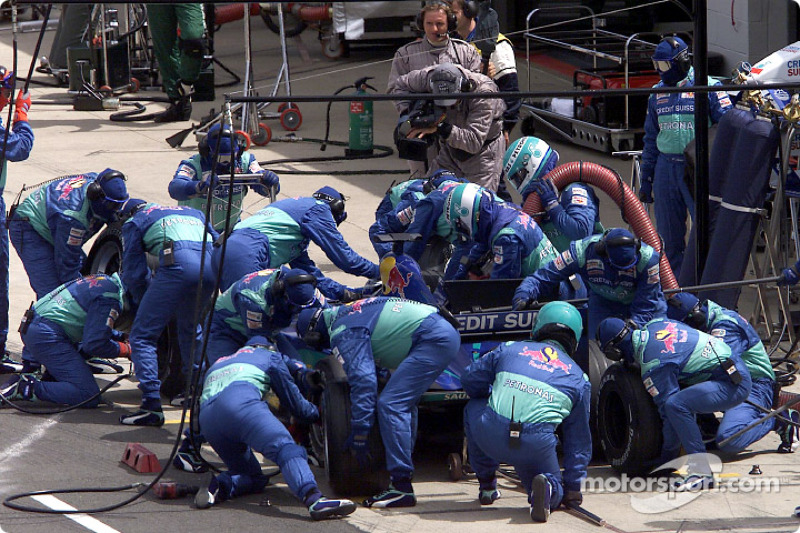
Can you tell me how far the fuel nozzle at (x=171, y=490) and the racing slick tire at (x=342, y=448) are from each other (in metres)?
0.89

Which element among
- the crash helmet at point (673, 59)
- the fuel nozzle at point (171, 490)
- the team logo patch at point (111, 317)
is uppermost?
the crash helmet at point (673, 59)

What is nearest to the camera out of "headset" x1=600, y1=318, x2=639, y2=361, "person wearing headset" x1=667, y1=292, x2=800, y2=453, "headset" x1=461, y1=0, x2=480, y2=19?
"headset" x1=600, y1=318, x2=639, y2=361

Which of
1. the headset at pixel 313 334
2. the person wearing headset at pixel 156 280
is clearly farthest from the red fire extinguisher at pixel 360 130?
the headset at pixel 313 334

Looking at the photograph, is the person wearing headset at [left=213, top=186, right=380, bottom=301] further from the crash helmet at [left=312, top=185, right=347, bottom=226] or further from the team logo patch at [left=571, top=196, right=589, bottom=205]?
the team logo patch at [left=571, top=196, right=589, bottom=205]

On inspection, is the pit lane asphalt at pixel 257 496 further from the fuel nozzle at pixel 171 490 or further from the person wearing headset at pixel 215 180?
the person wearing headset at pixel 215 180

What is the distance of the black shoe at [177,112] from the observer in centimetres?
1792

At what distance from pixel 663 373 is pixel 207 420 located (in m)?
2.93

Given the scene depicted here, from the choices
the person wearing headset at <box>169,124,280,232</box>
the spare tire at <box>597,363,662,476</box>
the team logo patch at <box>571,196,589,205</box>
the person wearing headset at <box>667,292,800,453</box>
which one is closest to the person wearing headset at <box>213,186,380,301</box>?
the person wearing headset at <box>169,124,280,232</box>

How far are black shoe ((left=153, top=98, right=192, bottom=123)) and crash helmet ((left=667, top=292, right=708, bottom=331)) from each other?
34.5 feet

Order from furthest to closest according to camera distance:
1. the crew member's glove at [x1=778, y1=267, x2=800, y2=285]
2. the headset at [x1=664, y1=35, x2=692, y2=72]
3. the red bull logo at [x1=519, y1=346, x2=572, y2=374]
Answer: the headset at [x1=664, y1=35, x2=692, y2=72], the crew member's glove at [x1=778, y1=267, x2=800, y2=285], the red bull logo at [x1=519, y1=346, x2=572, y2=374]

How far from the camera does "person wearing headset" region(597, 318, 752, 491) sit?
8055 millimetres

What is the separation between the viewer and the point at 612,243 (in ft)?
28.2

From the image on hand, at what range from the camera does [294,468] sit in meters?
7.43

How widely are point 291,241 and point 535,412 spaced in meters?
2.96
